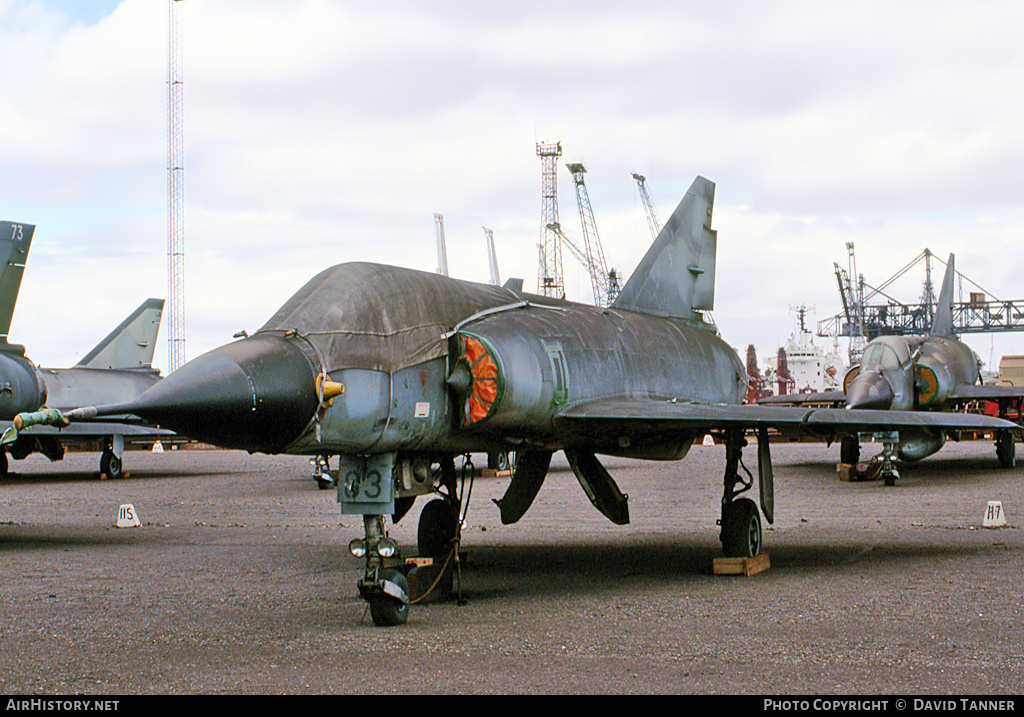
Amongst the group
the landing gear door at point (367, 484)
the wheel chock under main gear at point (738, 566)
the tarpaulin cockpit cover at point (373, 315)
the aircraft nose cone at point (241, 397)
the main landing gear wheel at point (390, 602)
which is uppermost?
the tarpaulin cockpit cover at point (373, 315)

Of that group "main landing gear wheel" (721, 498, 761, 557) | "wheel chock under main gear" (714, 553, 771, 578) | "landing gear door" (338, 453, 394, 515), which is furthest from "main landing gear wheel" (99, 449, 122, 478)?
"landing gear door" (338, 453, 394, 515)

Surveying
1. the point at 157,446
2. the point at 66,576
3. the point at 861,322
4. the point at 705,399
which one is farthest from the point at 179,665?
the point at 861,322

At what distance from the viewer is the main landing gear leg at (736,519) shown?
416 inches

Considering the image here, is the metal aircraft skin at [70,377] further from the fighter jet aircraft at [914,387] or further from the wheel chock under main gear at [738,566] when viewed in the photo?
the fighter jet aircraft at [914,387]

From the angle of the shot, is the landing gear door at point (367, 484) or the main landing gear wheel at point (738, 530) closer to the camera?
the landing gear door at point (367, 484)

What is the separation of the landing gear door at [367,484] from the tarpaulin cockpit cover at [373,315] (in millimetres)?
764

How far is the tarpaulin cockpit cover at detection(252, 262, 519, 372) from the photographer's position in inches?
305

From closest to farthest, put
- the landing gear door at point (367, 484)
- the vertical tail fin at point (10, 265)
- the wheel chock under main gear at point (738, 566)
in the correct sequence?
1. the landing gear door at point (367, 484)
2. the wheel chock under main gear at point (738, 566)
3. the vertical tail fin at point (10, 265)

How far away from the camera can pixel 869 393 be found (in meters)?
22.0

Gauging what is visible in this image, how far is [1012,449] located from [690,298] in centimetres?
1560

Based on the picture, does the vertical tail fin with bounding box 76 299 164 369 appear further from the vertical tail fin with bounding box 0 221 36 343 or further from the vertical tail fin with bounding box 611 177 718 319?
the vertical tail fin with bounding box 611 177 718 319

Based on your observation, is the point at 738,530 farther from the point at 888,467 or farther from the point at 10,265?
the point at 10,265

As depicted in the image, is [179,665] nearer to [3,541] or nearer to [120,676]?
[120,676]

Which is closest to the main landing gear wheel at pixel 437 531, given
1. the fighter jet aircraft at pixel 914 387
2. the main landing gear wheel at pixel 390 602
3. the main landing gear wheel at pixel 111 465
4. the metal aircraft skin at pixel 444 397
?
the metal aircraft skin at pixel 444 397
